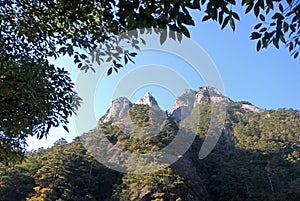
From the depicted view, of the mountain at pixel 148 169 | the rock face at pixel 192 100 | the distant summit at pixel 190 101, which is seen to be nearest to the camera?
the mountain at pixel 148 169

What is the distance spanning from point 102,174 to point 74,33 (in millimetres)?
22590

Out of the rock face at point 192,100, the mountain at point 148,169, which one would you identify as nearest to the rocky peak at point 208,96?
the rock face at point 192,100

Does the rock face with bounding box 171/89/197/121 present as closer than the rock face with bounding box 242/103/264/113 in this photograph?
Yes

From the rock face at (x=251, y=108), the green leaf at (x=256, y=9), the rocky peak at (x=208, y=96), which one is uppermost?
the rocky peak at (x=208, y=96)

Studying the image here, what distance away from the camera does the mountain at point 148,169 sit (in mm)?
18172

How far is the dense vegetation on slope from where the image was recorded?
1794 centimetres

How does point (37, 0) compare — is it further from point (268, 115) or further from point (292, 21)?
point (268, 115)

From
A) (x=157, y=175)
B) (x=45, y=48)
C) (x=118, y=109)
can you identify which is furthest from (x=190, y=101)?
(x=45, y=48)

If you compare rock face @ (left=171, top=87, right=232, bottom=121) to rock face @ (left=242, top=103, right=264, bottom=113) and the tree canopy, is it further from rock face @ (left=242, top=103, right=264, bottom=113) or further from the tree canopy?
the tree canopy

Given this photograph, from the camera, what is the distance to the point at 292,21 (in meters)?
1.40

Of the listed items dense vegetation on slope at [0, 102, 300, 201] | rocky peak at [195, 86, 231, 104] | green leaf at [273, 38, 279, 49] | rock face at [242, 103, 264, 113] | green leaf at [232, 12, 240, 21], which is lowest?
green leaf at [273, 38, 279, 49]

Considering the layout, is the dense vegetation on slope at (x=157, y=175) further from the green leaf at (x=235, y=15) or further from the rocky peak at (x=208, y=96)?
the rocky peak at (x=208, y=96)

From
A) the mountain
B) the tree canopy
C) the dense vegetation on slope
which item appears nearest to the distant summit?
the mountain

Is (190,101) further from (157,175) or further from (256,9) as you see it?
(256,9)
